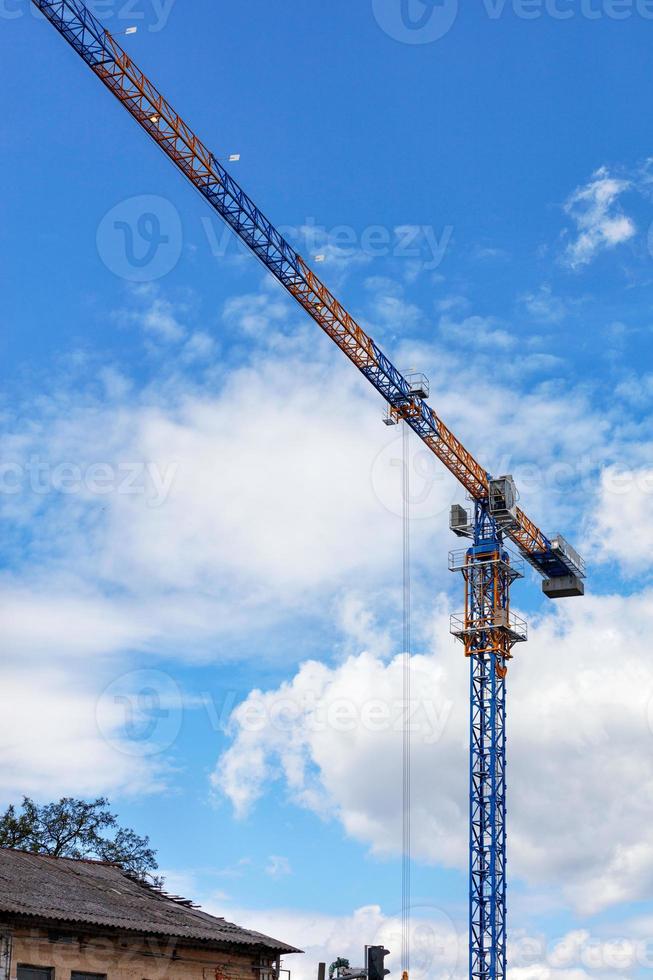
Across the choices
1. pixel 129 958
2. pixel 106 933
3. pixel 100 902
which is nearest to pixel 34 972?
pixel 106 933

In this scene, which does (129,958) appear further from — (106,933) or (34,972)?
(34,972)

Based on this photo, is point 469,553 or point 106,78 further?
point 469,553

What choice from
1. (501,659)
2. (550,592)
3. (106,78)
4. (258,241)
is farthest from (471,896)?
(106,78)

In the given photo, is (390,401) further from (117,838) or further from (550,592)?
(117,838)

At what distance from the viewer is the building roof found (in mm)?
34688

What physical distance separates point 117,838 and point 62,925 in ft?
91.0

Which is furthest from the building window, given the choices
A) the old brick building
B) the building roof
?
the building roof

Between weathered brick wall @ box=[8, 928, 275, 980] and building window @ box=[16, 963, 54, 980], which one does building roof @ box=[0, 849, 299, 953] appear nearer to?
weathered brick wall @ box=[8, 928, 275, 980]

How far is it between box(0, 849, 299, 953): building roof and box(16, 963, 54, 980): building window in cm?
128

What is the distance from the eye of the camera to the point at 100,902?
1486 inches

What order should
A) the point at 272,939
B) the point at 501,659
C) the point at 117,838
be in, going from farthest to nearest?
1. the point at 501,659
2. the point at 117,838
3. the point at 272,939

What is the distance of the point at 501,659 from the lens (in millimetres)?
71688

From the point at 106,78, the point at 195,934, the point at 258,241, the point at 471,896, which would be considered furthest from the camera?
the point at 471,896

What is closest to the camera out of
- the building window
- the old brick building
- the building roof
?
the building window
